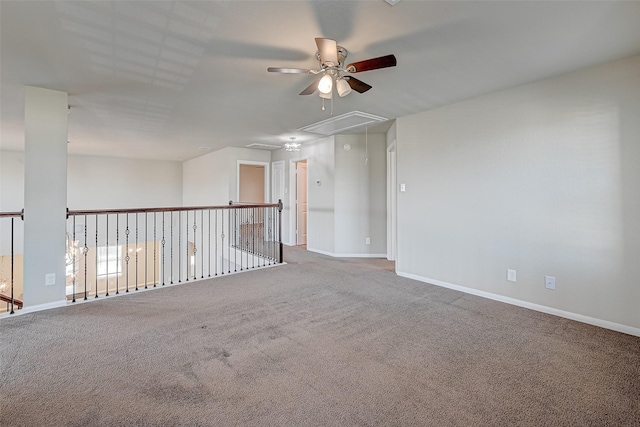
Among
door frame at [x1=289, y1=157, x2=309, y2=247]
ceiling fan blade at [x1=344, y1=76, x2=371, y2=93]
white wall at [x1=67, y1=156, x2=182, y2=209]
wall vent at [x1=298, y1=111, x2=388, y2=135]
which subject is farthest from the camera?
white wall at [x1=67, y1=156, x2=182, y2=209]

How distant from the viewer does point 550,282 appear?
3104mm

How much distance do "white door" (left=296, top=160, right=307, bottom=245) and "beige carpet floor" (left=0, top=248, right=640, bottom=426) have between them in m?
3.93

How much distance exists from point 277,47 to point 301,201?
497 centimetres

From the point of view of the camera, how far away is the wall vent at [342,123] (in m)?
4.43

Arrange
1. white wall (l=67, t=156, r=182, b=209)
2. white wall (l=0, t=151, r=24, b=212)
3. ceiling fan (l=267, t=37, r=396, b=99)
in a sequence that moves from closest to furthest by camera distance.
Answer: ceiling fan (l=267, t=37, r=396, b=99)
white wall (l=0, t=151, r=24, b=212)
white wall (l=67, t=156, r=182, b=209)

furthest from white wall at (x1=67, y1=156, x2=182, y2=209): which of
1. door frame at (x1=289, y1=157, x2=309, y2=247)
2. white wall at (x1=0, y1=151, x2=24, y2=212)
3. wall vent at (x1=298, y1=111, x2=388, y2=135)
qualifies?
wall vent at (x1=298, y1=111, x2=388, y2=135)

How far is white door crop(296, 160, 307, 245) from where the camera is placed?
23.5ft

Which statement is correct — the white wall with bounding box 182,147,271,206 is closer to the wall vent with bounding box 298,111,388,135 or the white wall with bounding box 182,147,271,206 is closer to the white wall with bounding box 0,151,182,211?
Answer: the white wall with bounding box 0,151,182,211

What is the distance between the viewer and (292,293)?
12.1 feet

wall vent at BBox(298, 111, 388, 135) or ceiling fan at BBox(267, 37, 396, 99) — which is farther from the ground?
wall vent at BBox(298, 111, 388, 135)

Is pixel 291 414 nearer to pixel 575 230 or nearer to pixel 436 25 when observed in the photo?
pixel 436 25

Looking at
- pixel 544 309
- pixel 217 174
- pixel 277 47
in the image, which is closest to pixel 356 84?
pixel 277 47

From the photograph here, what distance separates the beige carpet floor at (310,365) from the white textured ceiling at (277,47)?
2412 mm

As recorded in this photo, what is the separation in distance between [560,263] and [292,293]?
293 centimetres
